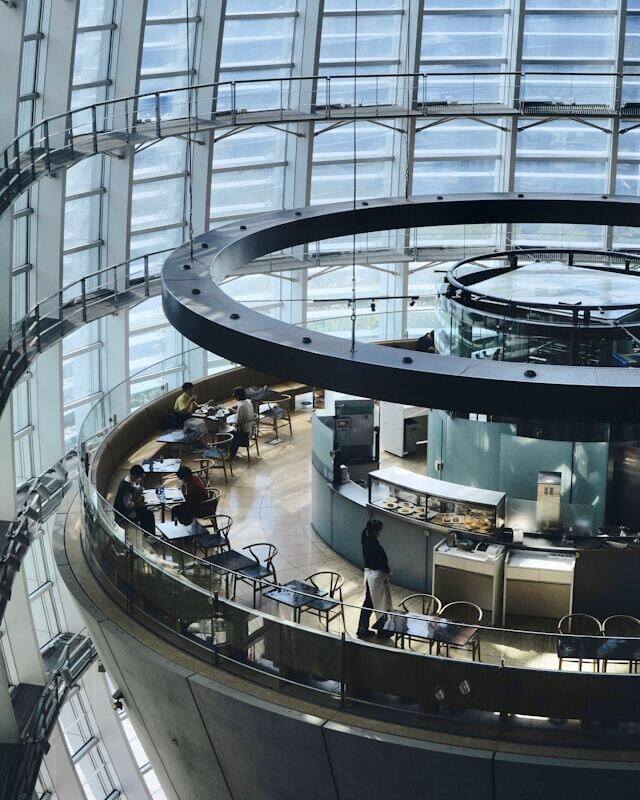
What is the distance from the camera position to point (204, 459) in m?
20.8

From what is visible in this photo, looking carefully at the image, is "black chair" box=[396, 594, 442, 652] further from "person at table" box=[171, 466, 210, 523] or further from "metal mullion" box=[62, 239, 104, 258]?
"metal mullion" box=[62, 239, 104, 258]

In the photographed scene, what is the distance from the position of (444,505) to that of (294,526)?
325 centimetres

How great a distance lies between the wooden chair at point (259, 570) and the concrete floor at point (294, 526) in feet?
0.37

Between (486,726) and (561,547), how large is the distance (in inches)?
157

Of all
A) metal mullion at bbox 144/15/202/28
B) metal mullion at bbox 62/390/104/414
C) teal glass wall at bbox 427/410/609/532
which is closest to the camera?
teal glass wall at bbox 427/410/609/532

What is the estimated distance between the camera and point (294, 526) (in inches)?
751

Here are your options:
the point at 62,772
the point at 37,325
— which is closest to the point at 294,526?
the point at 37,325

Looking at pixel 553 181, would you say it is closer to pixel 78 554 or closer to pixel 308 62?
pixel 308 62

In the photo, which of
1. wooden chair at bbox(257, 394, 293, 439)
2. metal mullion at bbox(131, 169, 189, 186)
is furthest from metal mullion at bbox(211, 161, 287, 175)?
wooden chair at bbox(257, 394, 293, 439)

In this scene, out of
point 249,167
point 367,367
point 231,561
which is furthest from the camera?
point 249,167

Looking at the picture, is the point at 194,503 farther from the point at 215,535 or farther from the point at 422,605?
the point at 422,605

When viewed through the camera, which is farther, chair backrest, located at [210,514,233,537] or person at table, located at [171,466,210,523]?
person at table, located at [171,466,210,523]

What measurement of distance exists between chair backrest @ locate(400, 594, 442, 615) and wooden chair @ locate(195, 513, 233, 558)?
277 centimetres

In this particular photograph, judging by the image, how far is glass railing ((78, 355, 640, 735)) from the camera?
12.5 m
